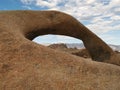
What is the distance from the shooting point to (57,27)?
1254 cm

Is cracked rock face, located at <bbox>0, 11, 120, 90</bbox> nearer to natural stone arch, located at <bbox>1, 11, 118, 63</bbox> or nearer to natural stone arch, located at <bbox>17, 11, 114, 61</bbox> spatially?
natural stone arch, located at <bbox>1, 11, 118, 63</bbox>

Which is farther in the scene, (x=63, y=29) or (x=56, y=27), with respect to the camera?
(x=63, y=29)

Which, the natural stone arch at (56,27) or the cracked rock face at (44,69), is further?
the natural stone arch at (56,27)

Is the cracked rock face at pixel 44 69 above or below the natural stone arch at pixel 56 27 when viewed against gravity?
below

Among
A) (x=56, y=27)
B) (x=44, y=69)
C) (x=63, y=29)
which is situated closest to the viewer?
(x=44, y=69)

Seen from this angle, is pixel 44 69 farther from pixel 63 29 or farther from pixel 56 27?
pixel 63 29

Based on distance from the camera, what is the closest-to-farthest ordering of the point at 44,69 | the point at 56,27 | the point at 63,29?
the point at 44,69, the point at 56,27, the point at 63,29

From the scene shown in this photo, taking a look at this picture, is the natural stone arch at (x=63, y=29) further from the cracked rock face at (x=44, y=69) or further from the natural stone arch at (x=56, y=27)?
the cracked rock face at (x=44, y=69)

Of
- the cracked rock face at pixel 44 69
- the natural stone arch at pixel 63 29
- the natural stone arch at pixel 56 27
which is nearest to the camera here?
the cracked rock face at pixel 44 69

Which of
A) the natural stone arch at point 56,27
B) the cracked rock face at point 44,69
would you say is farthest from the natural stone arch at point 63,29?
the cracked rock face at point 44,69

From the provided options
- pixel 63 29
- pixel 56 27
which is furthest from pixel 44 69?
pixel 63 29

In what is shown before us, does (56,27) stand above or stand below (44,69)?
above

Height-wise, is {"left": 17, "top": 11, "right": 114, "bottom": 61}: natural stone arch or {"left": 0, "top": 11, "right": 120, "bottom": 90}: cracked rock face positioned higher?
{"left": 17, "top": 11, "right": 114, "bottom": 61}: natural stone arch

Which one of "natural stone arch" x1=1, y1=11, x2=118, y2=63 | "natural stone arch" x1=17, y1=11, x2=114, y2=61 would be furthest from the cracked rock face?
"natural stone arch" x1=17, y1=11, x2=114, y2=61
